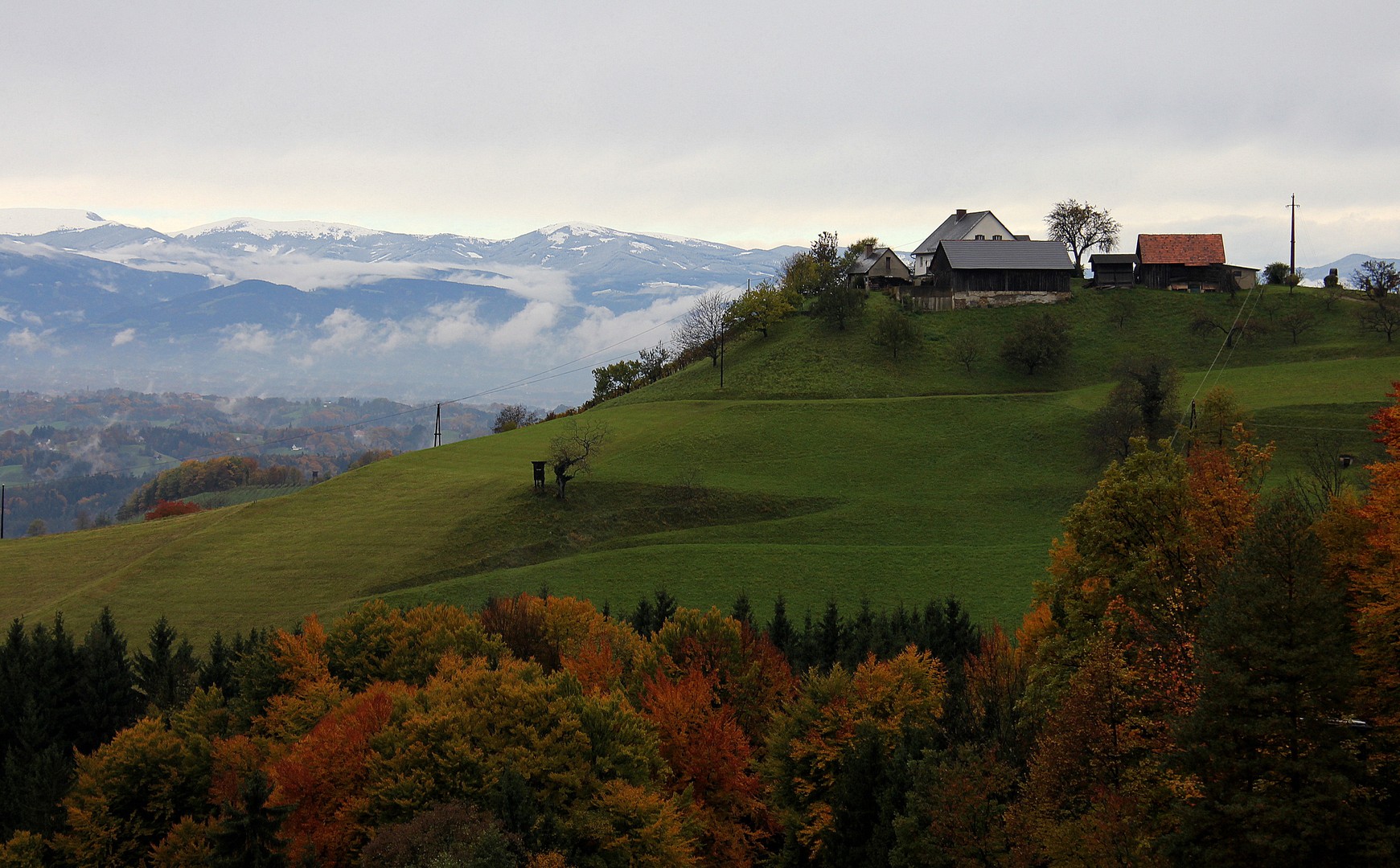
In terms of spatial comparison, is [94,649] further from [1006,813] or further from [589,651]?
→ [1006,813]

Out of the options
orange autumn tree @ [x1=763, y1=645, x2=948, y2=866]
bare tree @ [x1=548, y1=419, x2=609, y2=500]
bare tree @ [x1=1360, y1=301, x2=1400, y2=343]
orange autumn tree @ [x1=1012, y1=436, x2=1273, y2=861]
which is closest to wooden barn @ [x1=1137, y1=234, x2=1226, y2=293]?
bare tree @ [x1=1360, y1=301, x2=1400, y2=343]

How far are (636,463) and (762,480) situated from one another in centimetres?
1112

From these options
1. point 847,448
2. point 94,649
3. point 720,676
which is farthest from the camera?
point 847,448

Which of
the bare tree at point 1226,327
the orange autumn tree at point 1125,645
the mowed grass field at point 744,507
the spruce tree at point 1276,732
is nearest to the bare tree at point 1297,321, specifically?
the mowed grass field at point 744,507

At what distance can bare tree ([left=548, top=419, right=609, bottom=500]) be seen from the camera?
77.3 metres

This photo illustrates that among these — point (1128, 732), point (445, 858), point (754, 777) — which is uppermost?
point (1128, 732)

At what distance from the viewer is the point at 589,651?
154 ft

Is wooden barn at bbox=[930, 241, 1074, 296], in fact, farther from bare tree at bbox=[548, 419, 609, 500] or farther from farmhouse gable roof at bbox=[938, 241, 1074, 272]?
bare tree at bbox=[548, 419, 609, 500]

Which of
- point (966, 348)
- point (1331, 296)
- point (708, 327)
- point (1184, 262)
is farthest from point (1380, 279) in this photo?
point (708, 327)

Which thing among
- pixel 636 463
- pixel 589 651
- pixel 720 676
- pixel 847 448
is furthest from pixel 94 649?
pixel 847 448

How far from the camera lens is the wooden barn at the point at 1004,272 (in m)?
115

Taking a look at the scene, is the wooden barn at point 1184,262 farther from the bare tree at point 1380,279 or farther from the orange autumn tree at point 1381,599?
the orange autumn tree at point 1381,599

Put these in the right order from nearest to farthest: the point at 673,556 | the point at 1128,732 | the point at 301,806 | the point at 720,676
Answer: the point at 1128,732, the point at 301,806, the point at 720,676, the point at 673,556

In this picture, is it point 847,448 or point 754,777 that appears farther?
point 847,448
